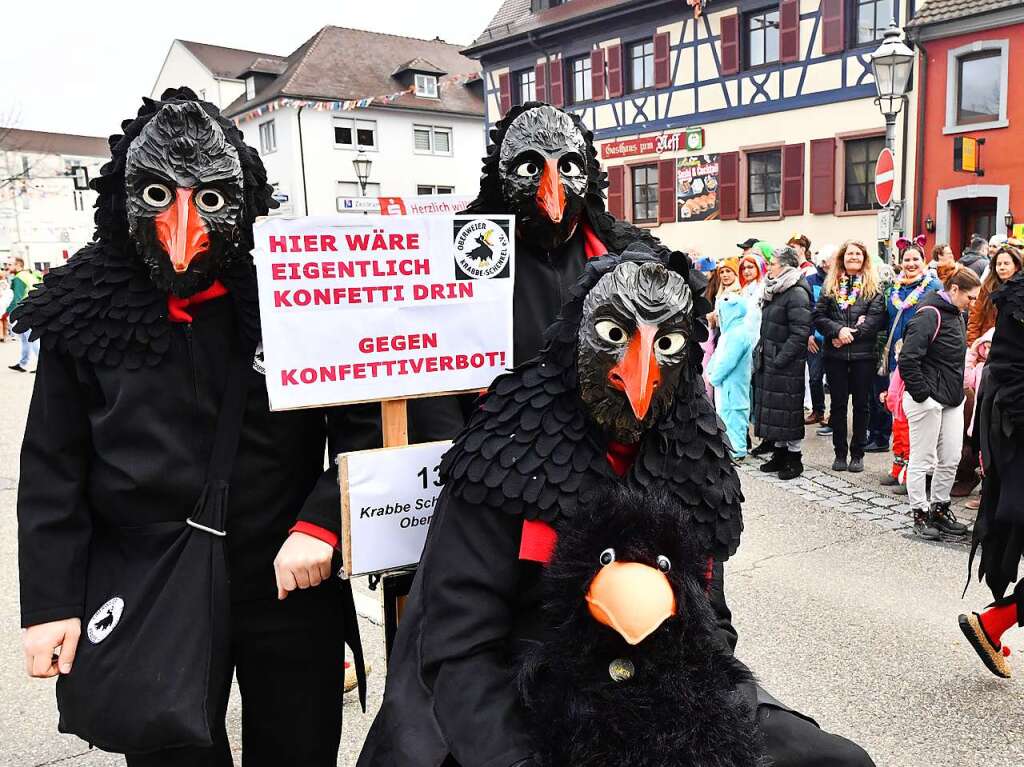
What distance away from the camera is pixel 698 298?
5.31ft

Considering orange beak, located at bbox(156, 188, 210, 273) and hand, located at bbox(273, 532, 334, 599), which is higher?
orange beak, located at bbox(156, 188, 210, 273)

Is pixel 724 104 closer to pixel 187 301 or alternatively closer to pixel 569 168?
pixel 569 168

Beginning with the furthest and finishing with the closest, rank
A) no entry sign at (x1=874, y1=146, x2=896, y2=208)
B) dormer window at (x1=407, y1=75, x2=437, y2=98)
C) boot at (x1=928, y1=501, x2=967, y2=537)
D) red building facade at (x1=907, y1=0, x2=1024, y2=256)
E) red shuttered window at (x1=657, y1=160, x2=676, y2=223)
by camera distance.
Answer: dormer window at (x1=407, y1=75, x2=437, y2=98) < red shuttered window at (x1=657, y1=160, x2=676, y2=223) < red building facade at (x1=907, y1=0, x2=1024, y2=256) < no entry sign at (x1=874, y1=146, x2=896, y2=208) < boot at (x1=928, y1=501, x2=967, y2=537)

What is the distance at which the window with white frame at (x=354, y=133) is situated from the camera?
32281 mm

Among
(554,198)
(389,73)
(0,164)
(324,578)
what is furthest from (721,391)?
(0,164)

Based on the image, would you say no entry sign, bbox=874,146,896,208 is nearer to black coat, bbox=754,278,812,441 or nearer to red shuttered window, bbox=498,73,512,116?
black coat, bbox=754,278,812,441

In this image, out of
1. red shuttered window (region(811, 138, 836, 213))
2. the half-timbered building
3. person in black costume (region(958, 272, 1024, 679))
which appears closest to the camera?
person in black costume (region(958, 272, 1024, 679))

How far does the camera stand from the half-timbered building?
638 inches

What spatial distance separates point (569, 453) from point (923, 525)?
4437 millimetres

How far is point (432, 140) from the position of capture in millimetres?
34250

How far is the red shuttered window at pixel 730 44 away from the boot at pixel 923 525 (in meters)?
14.8

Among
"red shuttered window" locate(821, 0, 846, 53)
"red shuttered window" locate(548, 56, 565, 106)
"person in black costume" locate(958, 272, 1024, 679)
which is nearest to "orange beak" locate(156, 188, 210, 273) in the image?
"person in black costume" locate(958, 272, 1024, 679)

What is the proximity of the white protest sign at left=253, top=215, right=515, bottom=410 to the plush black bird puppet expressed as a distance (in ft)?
2.40

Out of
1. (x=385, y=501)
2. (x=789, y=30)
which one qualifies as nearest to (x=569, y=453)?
(x=385, y=501)
